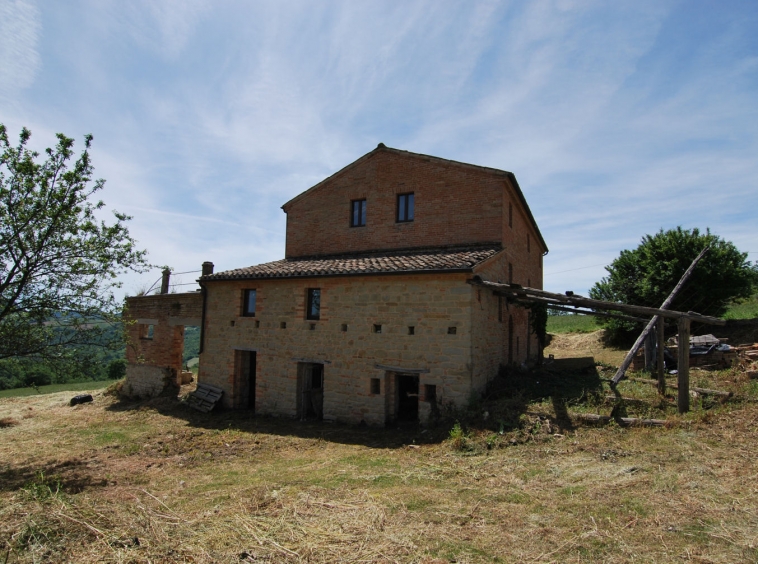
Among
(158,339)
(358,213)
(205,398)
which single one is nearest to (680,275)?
(358,213)

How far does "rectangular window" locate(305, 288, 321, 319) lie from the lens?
42.4 feet

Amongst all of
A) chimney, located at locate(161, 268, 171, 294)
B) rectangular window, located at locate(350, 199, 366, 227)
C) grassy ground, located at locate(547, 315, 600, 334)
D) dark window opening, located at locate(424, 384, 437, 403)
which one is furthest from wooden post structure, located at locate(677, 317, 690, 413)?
grassy ground, located at locate(547, 315, 600, 334)

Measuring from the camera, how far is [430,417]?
35.1ft

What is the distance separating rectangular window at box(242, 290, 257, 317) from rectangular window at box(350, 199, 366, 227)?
4.41 metres

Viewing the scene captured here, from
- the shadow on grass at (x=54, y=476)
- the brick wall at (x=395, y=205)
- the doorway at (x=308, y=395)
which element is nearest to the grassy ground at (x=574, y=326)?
the brick wall at (x=395, y=205)

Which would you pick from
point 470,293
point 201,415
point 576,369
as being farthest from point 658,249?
point 201,415

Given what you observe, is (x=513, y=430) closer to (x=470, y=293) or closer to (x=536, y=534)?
(x=470, y=293)

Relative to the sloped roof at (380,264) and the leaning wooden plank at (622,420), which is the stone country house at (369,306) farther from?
the leaning wooden plank at (622,420)

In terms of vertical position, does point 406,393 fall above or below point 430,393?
below

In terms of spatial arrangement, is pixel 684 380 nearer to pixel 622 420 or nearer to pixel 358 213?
pixel 622 420

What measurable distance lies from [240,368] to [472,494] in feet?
33.3

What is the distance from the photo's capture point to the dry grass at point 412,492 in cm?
460

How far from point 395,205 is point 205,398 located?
9245 mm

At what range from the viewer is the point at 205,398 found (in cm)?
1426
